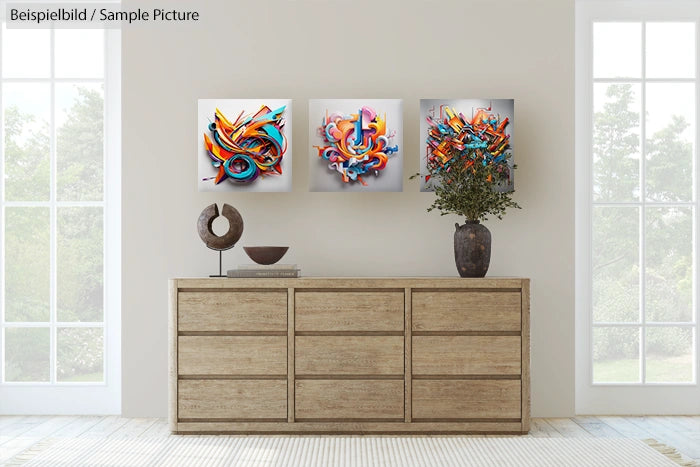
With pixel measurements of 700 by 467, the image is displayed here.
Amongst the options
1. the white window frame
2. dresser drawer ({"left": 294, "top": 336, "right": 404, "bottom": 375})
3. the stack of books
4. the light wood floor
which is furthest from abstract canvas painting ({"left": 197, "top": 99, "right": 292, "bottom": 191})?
the white window frame

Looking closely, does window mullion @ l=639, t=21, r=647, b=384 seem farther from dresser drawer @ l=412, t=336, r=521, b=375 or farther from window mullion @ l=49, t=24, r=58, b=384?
window mullion @ l=49, t=24, r=58, b=384

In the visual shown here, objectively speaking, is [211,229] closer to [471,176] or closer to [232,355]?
[232,355]

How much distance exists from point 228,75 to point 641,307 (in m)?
2.68

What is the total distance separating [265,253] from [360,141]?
0.80 metres

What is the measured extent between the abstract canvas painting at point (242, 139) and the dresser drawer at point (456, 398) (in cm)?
138

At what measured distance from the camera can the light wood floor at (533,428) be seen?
3539 millimetres

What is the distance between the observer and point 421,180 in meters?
3.89

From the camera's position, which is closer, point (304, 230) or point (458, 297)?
point (458, 297)

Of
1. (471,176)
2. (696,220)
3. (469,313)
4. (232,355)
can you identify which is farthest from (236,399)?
(696,220)

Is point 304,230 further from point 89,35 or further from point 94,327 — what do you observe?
point 89,35

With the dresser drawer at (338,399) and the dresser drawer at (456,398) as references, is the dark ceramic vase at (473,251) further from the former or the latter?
the dresser drawer at (338,399)

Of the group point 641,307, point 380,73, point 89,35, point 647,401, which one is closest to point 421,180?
point 380,73

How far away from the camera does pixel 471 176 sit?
373 centimetres

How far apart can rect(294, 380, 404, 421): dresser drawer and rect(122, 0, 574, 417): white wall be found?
2.21 ft
